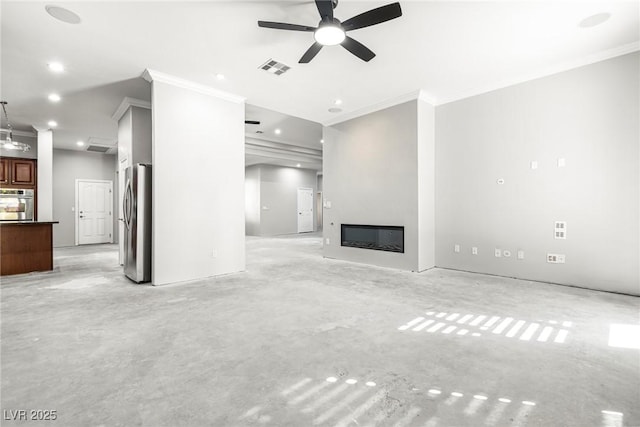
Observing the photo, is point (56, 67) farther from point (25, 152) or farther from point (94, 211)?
point (94, 211)

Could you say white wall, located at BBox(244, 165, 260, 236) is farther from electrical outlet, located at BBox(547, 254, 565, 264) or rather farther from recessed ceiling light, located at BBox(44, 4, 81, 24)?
electrical outlet, located at BBox(547, 254, 565, 264)

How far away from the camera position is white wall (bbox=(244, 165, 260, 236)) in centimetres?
1186

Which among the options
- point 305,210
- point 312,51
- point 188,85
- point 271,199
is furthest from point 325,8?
point 305,210

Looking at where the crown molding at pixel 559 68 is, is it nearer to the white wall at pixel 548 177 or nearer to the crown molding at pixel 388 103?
the white wall at pixel 548 177

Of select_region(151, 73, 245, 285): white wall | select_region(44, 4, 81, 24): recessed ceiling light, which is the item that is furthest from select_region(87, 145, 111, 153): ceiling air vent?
select_region(44, 4, 81, 24): recessed ceiling light

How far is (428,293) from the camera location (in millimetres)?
3773

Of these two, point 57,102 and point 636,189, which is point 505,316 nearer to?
point 636,189

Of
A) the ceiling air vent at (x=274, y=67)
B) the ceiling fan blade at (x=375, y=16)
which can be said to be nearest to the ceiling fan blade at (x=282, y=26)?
the ceiling fan blade at (x=375, y=16)

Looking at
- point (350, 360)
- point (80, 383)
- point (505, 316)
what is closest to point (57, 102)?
point (80, 383)

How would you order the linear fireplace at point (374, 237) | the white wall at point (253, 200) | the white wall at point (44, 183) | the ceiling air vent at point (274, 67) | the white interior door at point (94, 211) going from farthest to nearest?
the white wall at point (253, 200), the white interior door at point (94, 211), the white wall at point (44, 183), the linear fireplace at point (374, 237), the ceiling air vent at point (274, 67)

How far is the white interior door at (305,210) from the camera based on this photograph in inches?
519

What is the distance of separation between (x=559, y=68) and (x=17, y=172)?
11.7m

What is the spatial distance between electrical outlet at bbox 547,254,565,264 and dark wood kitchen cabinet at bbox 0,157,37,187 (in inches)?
451

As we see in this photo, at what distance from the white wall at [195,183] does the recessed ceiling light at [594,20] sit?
4.54 m
